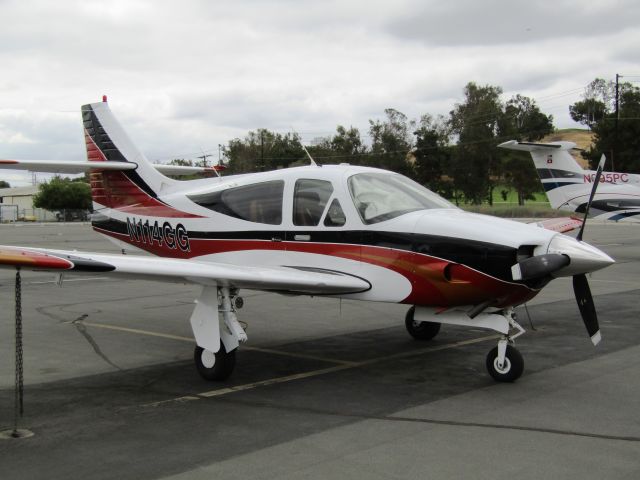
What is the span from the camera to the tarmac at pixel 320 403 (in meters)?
4.43

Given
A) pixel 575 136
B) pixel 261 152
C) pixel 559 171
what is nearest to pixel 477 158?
pixel 261 152

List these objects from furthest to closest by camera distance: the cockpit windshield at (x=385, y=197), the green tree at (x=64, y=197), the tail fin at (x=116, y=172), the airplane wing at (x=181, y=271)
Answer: the green tree at (x=64, y=197) → the tail fin at (x=116, y=172) → the cockpit windshield at (x=385, y=197) → the airplane wing at (x=181, y=271)

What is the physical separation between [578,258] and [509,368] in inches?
52.1

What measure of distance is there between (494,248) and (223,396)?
2876 mm

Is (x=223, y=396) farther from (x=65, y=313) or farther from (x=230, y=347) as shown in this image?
(x=65, y=313)

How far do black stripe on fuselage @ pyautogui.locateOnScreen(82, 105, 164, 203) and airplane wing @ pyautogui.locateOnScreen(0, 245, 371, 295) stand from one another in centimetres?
406

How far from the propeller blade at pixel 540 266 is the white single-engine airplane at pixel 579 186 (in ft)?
55.6

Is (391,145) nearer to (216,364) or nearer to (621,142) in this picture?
(621,142)

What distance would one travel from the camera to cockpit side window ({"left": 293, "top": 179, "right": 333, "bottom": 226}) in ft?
24.3

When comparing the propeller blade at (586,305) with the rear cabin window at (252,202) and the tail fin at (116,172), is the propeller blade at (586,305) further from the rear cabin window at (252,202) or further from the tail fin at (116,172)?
the tail fin at (116,172)

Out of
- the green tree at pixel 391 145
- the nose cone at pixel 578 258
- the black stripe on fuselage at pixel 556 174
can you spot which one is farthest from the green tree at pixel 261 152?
the nose cone at pixel 578 258

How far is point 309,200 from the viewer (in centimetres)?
756

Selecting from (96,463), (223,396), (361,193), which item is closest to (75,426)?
(96,463)

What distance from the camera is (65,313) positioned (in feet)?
36.1
